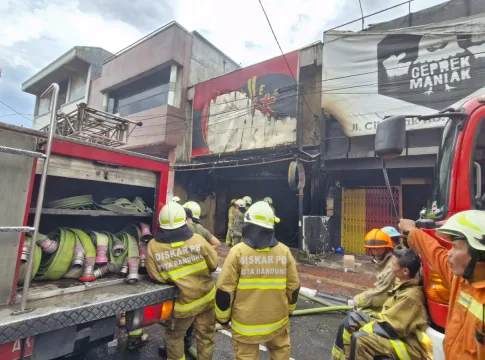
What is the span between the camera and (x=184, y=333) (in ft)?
8.26

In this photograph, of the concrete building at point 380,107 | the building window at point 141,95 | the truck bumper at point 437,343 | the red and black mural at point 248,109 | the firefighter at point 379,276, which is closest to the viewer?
the truck bumper at point 437,343

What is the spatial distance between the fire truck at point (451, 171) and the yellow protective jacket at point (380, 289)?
20.6 inches

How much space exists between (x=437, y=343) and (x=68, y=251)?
115 inches

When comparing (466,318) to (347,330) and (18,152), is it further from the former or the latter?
(18,152)

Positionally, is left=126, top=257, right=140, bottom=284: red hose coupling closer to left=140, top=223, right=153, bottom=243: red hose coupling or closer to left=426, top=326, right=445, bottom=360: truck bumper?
left=140, top=223, right=153, bottom=243: red hose coupling

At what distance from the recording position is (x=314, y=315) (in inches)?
169

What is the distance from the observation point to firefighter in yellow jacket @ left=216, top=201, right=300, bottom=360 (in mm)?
2148

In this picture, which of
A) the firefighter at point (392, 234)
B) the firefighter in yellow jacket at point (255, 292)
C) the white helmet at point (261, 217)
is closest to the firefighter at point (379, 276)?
the firefighter at point (392, 234)

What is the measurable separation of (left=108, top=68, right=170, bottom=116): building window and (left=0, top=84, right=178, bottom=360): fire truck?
11.9m

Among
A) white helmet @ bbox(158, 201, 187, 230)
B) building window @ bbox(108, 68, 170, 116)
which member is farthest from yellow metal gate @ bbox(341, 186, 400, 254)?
building window @ bbox(108, 68, 170, 116)

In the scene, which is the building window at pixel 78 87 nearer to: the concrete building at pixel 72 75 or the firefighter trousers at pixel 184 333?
the concrete building at pixel 72 75

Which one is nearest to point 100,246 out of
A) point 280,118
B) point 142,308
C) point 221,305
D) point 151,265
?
point 151,265

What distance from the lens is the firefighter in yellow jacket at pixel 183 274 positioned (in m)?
2.44

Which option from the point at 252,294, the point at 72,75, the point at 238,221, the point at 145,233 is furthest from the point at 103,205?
the point at 72,75
